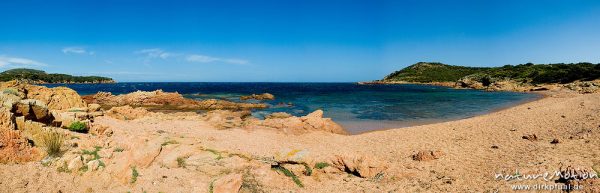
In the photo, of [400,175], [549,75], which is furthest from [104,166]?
[549,75]

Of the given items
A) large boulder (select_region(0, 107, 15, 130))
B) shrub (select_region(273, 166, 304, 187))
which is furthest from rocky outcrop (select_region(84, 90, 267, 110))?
shrub (select_region(273, 166, 304, 187))

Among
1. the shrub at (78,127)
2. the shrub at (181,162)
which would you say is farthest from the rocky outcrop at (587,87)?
the shrub at (78,127)

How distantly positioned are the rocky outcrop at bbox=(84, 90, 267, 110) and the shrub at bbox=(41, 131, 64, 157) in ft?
110

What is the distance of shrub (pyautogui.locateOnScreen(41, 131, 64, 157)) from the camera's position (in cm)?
1060

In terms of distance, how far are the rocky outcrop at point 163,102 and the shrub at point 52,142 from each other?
33675mm

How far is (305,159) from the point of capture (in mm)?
11930

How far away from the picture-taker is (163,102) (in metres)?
49.3

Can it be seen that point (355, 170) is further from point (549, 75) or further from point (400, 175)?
point (549, 75)

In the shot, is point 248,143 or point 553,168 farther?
point 248,143

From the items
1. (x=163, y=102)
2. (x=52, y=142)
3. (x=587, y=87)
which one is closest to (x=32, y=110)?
(x=52, y=142)

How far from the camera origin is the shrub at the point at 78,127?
14664 millimetres

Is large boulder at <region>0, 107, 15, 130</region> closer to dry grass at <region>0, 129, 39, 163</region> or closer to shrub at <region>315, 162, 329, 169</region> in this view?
dry grass at <region>0, 129, 39, 163</region>

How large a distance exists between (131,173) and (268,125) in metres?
15.7

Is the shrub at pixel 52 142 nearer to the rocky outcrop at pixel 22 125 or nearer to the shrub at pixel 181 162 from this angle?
the rocky outcrop at pixel 22 125
